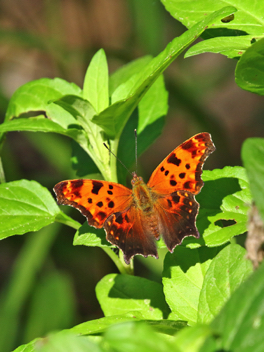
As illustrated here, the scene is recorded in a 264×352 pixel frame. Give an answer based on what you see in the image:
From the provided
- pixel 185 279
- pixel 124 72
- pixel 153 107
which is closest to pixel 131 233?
pixel 185 279

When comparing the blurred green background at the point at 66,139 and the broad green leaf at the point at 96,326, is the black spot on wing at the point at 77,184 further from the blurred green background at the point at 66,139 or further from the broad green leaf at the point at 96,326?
the blurred green background at the point at 66,139

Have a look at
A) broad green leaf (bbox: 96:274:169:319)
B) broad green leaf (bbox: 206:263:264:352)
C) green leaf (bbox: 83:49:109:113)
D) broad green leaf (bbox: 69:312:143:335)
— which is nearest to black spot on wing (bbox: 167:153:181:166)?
green leaf (bbox: 83:49:109:113)

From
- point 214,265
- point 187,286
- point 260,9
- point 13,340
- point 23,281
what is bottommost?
point 13,340

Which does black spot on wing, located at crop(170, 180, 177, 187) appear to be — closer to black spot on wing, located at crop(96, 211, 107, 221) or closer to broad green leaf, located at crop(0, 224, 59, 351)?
black spot on wing, located at crop(96, 211, 107, 221)

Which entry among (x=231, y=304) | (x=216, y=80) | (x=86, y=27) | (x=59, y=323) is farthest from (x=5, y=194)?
(x=86, y=27)

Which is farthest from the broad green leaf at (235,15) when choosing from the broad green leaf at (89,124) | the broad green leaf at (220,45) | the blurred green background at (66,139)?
the blurred green background at (66,139)

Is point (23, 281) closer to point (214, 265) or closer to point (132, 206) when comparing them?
point (132, 206)

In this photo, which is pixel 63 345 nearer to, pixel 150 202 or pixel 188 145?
pixel 188 145

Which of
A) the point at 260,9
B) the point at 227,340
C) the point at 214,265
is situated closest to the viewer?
the point at 227,340
